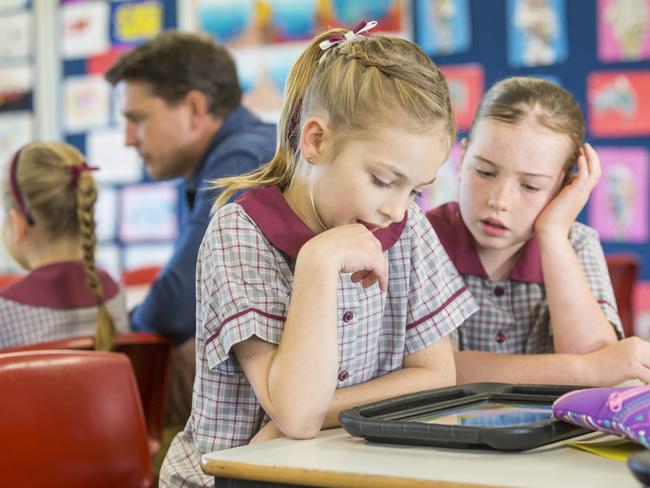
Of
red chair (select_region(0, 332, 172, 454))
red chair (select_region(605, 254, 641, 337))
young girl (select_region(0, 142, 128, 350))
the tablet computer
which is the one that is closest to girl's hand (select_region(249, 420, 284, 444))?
the tablet computer

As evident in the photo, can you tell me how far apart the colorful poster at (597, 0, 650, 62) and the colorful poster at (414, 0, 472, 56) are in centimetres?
56

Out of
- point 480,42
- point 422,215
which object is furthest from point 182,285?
point 480,42

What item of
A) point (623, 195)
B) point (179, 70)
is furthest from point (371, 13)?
point (179, 70)

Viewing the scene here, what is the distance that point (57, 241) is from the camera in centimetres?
258

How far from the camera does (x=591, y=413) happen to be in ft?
3.67

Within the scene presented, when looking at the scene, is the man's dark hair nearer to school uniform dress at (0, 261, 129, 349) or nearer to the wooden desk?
school uniform dress at (0, 261, 129, 349)

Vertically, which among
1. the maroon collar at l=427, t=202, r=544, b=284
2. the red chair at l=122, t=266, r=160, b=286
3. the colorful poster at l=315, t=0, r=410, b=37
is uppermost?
the colorful poster at l=315, t=0, r=410, b=37

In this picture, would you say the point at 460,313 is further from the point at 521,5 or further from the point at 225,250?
the point at 521,5

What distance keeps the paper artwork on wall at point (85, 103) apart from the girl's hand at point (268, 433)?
4.15m

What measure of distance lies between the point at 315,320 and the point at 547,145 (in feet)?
2.31

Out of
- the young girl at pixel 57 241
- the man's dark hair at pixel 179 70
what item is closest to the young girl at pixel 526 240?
the young girl at pixel 57 241

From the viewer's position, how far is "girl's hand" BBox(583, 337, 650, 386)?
5.18 ft

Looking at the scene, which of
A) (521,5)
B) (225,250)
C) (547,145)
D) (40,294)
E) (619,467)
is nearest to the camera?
(619,467)

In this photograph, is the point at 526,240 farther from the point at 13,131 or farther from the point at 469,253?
the point at 13,131
